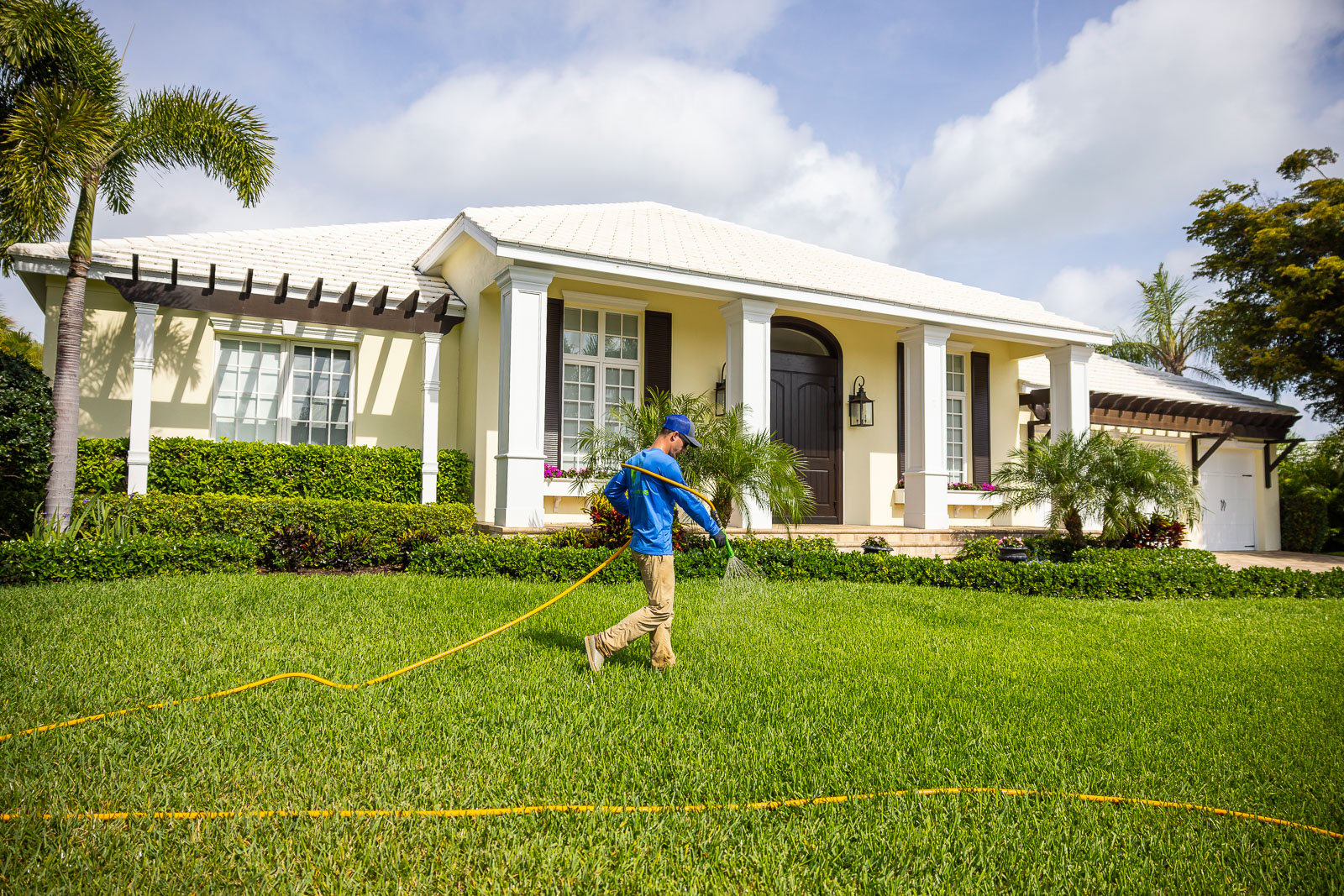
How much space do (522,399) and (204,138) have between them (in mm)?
5312

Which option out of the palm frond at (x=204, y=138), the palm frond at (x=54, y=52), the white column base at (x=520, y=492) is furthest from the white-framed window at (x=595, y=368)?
the palm frond at (x=54, y=52)

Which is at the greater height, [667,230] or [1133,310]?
[1133,310]

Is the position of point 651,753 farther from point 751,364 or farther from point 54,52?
point 54,52

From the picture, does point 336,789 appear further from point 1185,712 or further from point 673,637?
point 1185,712

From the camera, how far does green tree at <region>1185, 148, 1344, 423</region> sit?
17.6m

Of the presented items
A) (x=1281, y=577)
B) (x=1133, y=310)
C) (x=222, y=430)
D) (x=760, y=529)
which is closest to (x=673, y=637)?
(x=760, y=529)

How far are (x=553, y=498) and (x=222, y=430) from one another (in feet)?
16.4

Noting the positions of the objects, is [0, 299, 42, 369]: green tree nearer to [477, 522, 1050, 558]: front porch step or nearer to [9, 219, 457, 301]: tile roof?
[9, 219, 457, 301]: tile roof

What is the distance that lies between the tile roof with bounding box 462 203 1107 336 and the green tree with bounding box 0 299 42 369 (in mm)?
14904

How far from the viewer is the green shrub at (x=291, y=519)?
8.98m

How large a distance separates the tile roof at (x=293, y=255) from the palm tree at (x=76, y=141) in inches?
31.3

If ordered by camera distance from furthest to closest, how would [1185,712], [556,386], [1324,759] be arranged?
[556,386] < [1185,712] < [1324,759]

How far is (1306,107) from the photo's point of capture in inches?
675

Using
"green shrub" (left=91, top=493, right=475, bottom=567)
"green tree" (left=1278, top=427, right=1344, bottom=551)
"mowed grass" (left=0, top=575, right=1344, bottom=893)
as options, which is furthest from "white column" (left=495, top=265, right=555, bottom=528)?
"green tree" (left=1278, top=427, right=1344, bottom=551)
